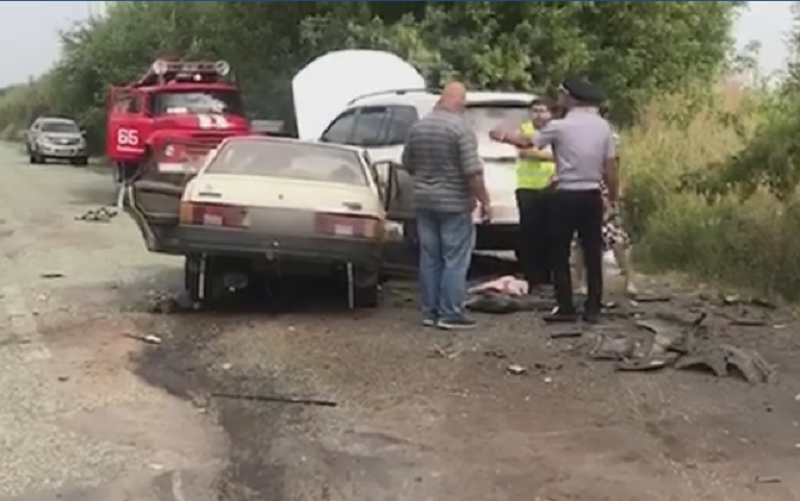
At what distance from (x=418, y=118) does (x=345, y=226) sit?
297 centimetres

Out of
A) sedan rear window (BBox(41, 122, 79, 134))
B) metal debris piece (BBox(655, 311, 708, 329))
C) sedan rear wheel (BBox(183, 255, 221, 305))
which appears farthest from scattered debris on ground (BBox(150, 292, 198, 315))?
sedan rear window (BBox(41, 122, 79, 134))

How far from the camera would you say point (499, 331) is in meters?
10.9

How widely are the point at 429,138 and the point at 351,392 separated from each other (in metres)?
2.74

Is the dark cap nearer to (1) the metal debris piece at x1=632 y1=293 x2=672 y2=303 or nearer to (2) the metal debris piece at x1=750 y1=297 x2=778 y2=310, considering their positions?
(1) the metal debris piece at x1=632 y1=293 x2=672 y2=303

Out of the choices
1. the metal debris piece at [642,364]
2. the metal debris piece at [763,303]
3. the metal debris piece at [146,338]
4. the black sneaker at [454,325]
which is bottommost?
the metal debris piece at [763,303]

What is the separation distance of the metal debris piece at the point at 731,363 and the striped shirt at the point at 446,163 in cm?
217

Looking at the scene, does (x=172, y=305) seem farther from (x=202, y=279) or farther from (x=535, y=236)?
(x=535, y=236)

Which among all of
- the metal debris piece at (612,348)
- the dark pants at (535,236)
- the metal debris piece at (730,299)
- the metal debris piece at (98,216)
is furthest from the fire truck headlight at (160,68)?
the metal debris piece at (612,348)

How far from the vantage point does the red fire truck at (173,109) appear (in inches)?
963

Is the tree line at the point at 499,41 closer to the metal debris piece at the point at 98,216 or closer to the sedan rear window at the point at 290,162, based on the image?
the metal debris piece at the point at 98,216

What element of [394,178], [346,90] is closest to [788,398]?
[394,178]

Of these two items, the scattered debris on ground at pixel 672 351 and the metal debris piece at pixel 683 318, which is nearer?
the scattered debris on ground at pixel 672 351

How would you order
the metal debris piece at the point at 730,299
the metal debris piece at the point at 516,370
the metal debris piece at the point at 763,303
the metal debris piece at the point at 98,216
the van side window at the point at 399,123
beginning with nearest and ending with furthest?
the metal debris piece at the point at 516,370 < the metal debris piece at the point at 763,303 < the metal debris piece at the point at 730,299 < the van side window at the point at 399,123 < the metal debris piece at the point at 98,216

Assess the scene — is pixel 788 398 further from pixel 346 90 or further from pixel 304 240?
pixel 346 90
